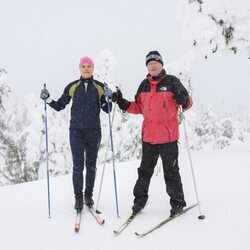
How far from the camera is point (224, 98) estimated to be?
190 meters

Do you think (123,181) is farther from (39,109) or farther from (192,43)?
(39,109)

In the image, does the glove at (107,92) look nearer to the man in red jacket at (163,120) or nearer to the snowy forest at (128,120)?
the man in red jacket at (163,120)

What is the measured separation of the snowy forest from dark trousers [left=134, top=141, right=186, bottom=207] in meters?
1.47

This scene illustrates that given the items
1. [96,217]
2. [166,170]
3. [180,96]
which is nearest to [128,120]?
[166,170]

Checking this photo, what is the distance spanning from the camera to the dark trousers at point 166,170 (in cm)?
570

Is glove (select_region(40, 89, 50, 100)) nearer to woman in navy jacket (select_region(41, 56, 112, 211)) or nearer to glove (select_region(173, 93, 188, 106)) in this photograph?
woman in navy jacket (select_region(41, 56, 112, 211))

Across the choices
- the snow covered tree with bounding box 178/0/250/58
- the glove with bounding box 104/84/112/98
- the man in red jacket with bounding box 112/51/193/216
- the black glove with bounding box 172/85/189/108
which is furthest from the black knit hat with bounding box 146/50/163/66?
the snow covered tree with bounding box 178/0/250/58

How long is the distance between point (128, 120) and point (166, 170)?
17.0m

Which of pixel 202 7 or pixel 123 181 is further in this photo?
pixel 202 7

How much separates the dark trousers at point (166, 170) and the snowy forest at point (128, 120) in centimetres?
147

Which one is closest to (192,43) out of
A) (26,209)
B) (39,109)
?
(26,209)

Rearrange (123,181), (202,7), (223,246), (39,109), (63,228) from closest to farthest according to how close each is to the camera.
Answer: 1. (223,246)
2. (63,228)
3. (123,181)
4. (202,7)
5. (39,109)

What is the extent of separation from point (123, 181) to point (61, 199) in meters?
1.65

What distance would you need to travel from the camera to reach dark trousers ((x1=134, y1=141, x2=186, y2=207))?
570 centimetres
